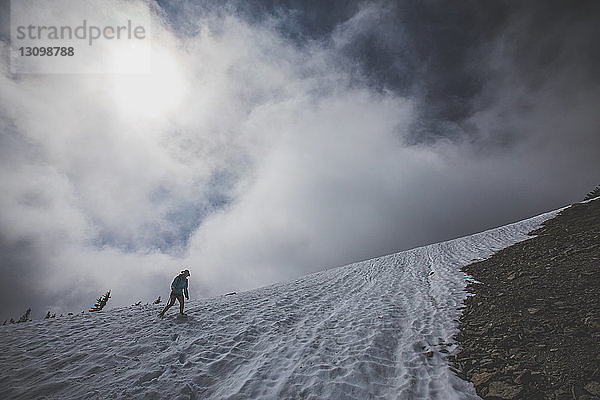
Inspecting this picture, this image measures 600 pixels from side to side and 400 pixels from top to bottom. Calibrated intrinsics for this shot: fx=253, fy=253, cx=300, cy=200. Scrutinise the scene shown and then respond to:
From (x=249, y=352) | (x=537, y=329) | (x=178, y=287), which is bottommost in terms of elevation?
(x=537, y=329)

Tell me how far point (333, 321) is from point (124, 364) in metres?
7.27

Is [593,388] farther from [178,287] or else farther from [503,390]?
[178,287]

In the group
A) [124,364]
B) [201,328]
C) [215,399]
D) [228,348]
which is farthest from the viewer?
[201,328]

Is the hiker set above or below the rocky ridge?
above

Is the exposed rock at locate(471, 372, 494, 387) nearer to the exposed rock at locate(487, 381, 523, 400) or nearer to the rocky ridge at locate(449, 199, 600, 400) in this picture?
the rocky ridge at locate(449, 199, 600, 400)

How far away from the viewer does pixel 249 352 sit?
8070 mm

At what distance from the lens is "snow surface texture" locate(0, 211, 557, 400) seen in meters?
6.07

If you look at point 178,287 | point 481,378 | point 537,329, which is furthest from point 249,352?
point 537,329

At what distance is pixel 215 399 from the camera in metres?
5.75

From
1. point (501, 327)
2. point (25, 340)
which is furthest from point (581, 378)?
point (25, 340)

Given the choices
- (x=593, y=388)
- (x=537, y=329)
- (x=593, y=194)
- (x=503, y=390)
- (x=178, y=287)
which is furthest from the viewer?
(x=593, y=194)

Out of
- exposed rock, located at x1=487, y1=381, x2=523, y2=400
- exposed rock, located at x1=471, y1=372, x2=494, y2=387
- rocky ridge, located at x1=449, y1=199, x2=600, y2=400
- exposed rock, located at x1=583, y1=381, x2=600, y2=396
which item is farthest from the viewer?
exposed rock, located at x1=471, y1=372, x2=494, y2=387

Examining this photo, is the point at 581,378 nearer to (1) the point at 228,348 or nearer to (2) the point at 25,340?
(1) the point at 228,348

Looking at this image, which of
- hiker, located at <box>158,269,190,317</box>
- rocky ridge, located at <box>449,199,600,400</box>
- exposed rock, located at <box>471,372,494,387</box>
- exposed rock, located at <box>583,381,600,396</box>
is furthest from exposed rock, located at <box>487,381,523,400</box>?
hiker, located at <box>158,269,190,317</box>
